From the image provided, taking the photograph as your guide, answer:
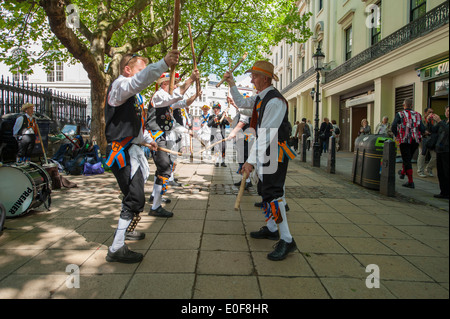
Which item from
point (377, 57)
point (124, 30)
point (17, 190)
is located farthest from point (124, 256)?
point (377, 57)

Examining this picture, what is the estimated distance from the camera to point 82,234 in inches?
157

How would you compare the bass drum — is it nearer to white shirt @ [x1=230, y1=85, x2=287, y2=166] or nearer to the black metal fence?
white shirt @ [x1=230, y1=85, x2=287, y2=166]

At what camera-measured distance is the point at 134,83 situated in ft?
9.28

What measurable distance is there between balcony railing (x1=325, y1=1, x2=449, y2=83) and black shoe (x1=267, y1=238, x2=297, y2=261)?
7852mm

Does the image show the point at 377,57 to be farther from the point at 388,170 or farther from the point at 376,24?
the point at 388,170

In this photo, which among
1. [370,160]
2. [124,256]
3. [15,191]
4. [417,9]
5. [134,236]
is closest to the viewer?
[124,256]

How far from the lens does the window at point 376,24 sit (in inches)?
641

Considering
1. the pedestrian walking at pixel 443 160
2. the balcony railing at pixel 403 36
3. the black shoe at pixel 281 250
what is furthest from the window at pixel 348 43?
the black shoe at pixel 281 250

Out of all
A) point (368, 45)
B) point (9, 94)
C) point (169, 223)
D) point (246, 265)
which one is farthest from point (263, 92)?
point (368, 45)

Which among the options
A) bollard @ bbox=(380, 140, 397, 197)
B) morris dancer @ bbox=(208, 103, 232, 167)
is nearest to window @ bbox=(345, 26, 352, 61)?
morris dancer @ bbox=(208, 103, 232, 167)

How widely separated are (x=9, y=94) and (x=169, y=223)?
343 inches

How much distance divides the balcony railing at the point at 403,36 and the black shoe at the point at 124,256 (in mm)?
9034

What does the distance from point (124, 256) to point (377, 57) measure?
16357 millimetres
